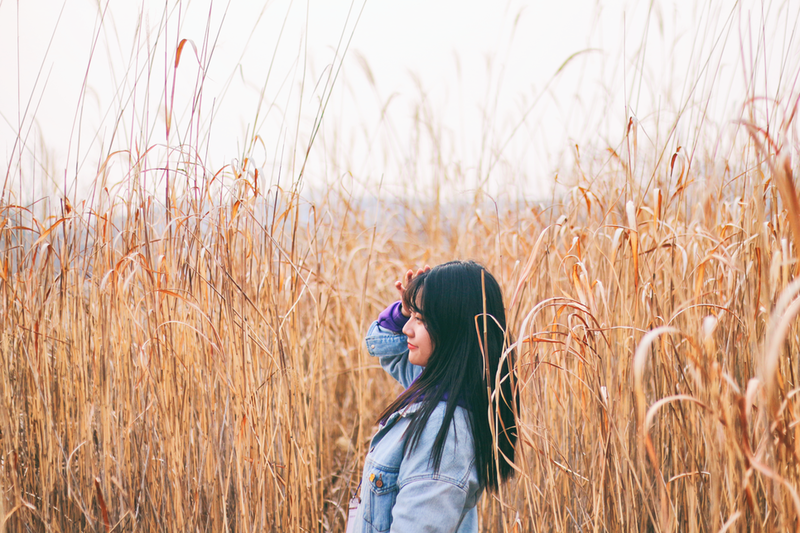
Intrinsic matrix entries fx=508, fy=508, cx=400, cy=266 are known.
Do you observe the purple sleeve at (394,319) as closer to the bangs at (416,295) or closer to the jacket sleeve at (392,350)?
the jacket sleeve at (392,350)

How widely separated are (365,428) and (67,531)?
2.93 feet

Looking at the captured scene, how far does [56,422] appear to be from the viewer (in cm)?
113

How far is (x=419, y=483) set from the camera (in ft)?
2.43

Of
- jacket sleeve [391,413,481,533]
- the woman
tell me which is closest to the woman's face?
the woman

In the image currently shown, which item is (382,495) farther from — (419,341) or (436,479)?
(419,341)

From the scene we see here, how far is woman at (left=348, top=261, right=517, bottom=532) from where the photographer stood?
752mm

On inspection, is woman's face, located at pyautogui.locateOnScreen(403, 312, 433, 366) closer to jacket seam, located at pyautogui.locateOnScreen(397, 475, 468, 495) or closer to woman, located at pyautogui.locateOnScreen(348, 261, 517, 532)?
woman, located at pyautogui.locateOnScreen(348, 261, 517, 532)

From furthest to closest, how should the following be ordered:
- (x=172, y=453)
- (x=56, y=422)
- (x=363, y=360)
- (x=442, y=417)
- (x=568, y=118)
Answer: (x=568, y=118)
(x=363, y=360)
(x=56, y=422)
(x=172, y=453)
(x=442, y=417)

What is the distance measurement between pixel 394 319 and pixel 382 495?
0.37m

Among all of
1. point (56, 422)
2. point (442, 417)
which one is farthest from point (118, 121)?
point (442, 417)

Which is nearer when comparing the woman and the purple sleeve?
the woman

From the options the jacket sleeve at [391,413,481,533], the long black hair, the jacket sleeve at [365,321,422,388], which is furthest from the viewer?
the jacket sleeve at [365,321,422,388]

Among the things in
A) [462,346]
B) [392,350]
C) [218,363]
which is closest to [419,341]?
[462,346]

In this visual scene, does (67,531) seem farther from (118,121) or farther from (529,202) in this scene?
(529,202)
